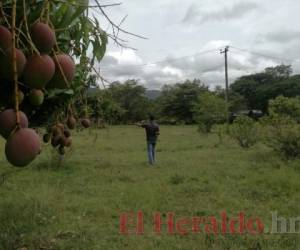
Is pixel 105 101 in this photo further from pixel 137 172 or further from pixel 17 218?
pixel 137 172

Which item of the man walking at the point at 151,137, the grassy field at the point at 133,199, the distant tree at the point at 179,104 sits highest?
the distant tree at the point at 179,104

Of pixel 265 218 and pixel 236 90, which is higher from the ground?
pixel 236 90

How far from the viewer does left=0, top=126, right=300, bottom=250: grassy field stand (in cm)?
413

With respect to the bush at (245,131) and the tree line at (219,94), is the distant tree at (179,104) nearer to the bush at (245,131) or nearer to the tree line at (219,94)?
the tree line at (219,94)

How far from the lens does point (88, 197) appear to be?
6152mm

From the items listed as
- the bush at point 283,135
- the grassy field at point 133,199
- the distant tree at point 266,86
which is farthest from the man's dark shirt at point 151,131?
the distant tree at point 266,86

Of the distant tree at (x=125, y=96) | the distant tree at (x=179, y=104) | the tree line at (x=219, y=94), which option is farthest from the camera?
the distant tree at (x=179, y=104)

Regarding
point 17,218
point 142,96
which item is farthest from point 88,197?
point 142,96

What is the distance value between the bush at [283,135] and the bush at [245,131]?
2.31 meters

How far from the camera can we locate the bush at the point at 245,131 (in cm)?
1349

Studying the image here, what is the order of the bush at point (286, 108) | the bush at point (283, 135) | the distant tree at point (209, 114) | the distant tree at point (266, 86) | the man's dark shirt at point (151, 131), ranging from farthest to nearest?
the distant tree at point (266, 86) < the distant tree at point (209, 114) < the bush at point (286, 108) < the man's dark shirt at point (151, 131) < the bush at point (283, 135)

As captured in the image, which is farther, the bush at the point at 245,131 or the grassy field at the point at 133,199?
the bush at the point at 245,131

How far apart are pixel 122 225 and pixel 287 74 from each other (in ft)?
188

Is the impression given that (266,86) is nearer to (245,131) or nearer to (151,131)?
(245,131)
